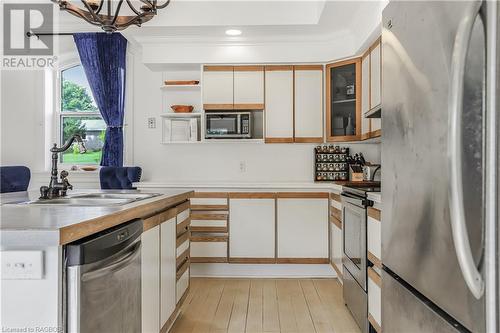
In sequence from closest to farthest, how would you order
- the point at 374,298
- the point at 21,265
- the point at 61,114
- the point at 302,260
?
1. the point at 21,265
2. the point at 374,298
3. the point at 302,260
4. the point at 61,114

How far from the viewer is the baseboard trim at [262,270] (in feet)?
12.4

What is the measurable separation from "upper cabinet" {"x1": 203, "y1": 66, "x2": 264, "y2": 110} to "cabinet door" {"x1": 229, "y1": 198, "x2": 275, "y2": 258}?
1.10m

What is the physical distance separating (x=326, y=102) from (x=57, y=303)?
3478mm

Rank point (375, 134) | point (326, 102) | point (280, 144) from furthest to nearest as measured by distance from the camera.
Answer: point (280, 144)
point (326, 102)
point (375, 134)

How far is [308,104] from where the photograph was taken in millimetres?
4039

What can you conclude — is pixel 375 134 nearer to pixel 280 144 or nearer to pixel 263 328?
pixel 280 144

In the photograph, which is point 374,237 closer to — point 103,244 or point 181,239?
point 181,239

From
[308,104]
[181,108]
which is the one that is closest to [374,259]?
[308,104]

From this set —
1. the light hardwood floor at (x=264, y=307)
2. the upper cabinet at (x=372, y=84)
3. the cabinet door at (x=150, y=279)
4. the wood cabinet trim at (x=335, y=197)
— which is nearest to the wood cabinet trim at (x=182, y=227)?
the cabinet door at (x=150, y=279)

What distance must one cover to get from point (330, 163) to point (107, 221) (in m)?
3.25

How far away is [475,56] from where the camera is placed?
90 centimetres

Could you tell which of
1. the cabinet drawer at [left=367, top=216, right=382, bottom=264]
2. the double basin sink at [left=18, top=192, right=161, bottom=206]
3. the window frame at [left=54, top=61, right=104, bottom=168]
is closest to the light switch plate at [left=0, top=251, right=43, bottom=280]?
the double basin sink at [left=18, top=192, right=161, bottom=206]

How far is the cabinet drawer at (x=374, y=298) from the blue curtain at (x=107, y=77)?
3.19 m

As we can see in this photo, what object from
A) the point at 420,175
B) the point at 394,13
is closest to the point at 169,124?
the point at 394,13
